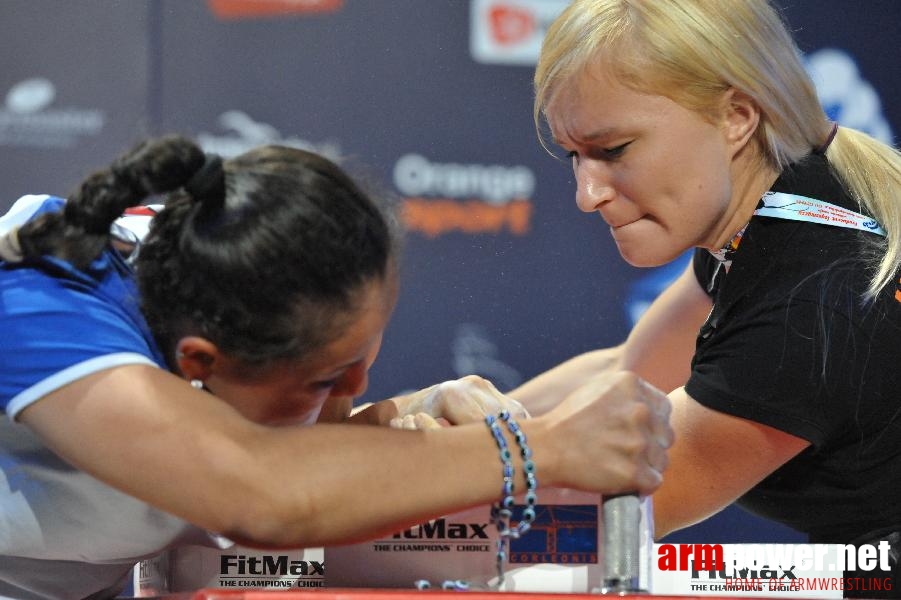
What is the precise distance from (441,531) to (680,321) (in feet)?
2.79

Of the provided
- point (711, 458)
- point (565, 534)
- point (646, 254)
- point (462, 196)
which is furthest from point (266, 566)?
point (462, 196)

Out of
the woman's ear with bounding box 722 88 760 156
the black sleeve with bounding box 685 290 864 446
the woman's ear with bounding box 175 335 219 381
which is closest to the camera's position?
the woman's ear with bounding box 175 335 219 381

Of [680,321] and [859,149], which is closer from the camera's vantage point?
[859,149]

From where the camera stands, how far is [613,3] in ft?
4.37

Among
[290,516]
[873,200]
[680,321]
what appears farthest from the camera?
[680,321]

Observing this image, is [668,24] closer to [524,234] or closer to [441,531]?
[441,531]

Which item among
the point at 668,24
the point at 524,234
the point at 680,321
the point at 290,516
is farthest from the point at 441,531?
the point at 524,234

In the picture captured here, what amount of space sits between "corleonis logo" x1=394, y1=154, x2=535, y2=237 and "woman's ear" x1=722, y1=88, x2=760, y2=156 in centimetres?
145

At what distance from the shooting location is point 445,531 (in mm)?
1021

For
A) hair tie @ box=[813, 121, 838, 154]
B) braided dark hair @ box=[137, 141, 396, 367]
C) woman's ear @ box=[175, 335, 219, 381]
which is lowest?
woman's ear @ box=[175, 335, 219, 381]

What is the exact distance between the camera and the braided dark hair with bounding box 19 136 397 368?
94 cm

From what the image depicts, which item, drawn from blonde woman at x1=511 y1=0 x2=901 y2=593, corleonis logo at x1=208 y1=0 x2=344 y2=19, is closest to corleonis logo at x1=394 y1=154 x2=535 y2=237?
corleonis logo at x1=208 y1=0 x2=344 y2=19

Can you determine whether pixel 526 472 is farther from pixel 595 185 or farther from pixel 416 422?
pixel 595 185

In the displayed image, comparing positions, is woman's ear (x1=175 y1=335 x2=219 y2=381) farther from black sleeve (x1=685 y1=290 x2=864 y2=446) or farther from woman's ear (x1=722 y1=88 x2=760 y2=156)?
woman's ear (x1=722 y1=88 x2=760 y2=156)
